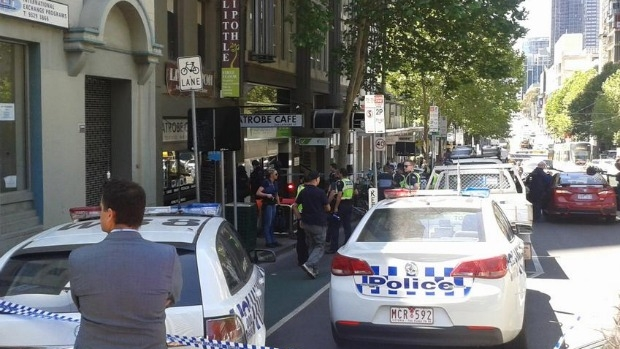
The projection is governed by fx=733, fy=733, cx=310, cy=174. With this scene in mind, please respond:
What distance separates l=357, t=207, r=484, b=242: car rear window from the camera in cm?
692

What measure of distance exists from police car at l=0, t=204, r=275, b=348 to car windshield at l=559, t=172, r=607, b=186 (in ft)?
54.3

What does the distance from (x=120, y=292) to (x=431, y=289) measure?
3.75m

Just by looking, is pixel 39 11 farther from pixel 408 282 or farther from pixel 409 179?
pixel 409 179

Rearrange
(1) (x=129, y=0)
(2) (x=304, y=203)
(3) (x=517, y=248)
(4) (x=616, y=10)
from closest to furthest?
(3) (x=517, y=248), (2) (x=304, y=203), (1) (x=129, y=0), (4) (x=616, y=10)

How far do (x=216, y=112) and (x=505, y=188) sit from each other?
233 inches

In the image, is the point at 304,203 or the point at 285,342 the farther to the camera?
the point at 304,203

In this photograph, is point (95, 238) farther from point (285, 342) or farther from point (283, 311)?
point (283, 311)

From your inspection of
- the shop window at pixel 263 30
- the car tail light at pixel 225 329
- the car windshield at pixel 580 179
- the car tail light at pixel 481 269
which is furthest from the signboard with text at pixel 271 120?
the car tail light at pixel 225 329

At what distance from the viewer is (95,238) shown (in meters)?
4.74

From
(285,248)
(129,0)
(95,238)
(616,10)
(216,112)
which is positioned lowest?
(285,248)

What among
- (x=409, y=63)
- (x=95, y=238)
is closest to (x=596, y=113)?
(x=409, y=63)

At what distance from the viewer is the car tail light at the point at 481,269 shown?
20.4ft

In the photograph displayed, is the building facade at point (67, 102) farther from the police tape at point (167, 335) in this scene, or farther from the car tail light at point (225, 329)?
the car tail light at point (225, 329)

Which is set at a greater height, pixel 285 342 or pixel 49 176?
pixel 49 176
